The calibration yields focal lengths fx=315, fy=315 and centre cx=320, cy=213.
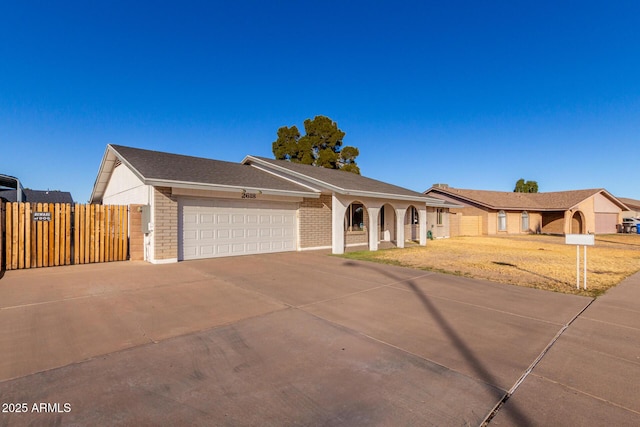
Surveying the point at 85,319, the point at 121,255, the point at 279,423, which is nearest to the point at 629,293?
the point at 279,423

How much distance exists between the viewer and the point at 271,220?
1340 cm

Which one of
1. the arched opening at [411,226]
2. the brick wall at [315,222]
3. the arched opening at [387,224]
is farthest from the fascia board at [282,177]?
the arched opening at [411,226]

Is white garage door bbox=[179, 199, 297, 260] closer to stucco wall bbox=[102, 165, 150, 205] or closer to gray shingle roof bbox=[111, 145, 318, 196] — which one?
gray shingle roof bbox=[111, 145, 318, 196]

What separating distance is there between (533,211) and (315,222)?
27.3 m

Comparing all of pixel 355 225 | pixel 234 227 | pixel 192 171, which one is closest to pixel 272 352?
pixel 234 227

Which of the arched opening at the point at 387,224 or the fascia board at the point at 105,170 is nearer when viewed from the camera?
the fascia board at the point at 105,170

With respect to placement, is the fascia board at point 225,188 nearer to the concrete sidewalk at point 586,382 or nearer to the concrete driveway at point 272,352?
the concrete driveway at point 272,352

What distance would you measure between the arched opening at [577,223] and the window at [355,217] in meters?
27.0

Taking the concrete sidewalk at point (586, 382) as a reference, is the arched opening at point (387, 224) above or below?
above

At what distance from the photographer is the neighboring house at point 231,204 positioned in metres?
10.4

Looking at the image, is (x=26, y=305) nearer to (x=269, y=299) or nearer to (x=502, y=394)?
(x=269, y=299)

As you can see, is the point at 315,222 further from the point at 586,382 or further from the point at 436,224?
the point at 586,382

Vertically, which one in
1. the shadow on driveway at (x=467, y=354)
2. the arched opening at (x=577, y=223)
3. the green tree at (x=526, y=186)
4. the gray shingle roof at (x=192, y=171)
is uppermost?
the green tree at (x=526, y=186)

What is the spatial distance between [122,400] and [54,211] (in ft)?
31.4
